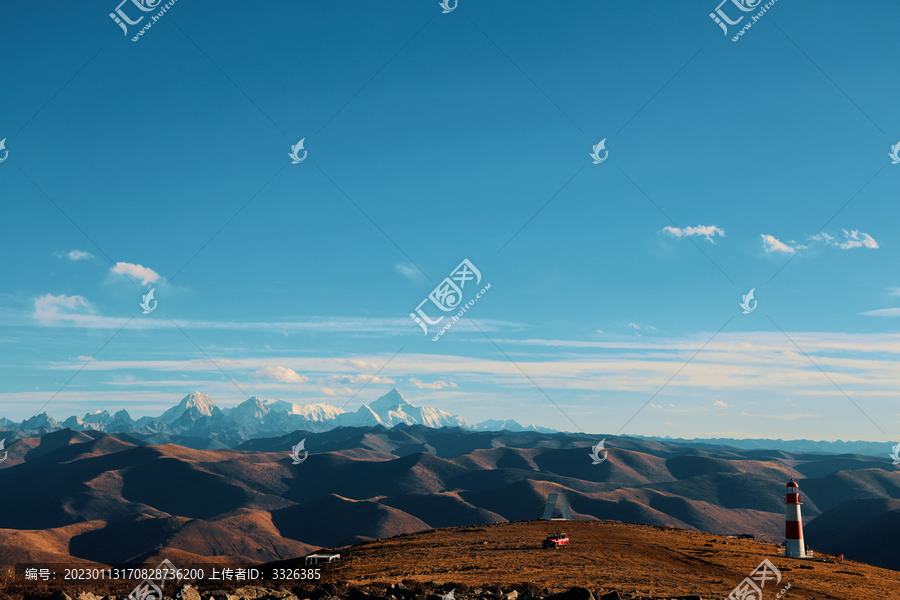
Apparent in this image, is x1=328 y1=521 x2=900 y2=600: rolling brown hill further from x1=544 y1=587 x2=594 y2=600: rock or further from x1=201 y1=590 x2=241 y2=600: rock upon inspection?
x1=201 y1=590 x2=241 y2=600: rock

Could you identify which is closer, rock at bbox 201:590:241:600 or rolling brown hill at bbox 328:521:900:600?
rock at bbox 201:590:241:600

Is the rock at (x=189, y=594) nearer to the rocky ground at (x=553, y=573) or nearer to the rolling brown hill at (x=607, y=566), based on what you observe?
the rocky ground at (x=553, y=573)

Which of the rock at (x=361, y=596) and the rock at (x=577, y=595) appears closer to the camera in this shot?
the rock at (x=577, y=595)

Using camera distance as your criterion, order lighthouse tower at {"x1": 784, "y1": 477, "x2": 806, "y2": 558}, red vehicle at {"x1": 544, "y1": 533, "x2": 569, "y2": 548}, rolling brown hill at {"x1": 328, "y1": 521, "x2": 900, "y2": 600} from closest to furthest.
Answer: rolling brown hill at {"x1": 328, "y1": 521, "x2": 900, "y2": 600} → red vehicle at {"x1": 544, "y1": 533, "x2": 569, "y2": 548} → lighthouse tower at {"x1": 784, "y1": 477, "x2": 806, "y2": 558}

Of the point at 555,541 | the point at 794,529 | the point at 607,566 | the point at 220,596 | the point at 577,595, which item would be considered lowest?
the point at 220,596

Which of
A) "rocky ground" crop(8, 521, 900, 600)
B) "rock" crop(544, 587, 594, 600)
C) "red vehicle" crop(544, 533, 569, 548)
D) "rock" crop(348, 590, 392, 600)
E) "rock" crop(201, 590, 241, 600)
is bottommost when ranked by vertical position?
"rock" crop(201, 590, 241, 600)

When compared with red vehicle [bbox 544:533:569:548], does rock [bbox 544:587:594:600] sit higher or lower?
lower

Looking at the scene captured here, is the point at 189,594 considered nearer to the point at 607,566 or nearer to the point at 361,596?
the point at 361,596

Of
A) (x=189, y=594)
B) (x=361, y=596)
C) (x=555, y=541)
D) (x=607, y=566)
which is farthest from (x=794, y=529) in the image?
(x=189, y=594)

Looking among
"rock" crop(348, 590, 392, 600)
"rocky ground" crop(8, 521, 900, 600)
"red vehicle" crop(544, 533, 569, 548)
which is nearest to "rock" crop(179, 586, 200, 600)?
"rocky ground" crop(8, 521, 900, 600)

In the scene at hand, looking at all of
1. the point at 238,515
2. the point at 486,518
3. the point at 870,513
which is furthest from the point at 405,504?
the point at 870,513

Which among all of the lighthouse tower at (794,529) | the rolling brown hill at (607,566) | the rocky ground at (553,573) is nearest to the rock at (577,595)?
the rocky ground at (553,573)

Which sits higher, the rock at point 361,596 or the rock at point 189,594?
the rock at point 361,596

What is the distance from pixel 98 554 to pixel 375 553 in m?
148
